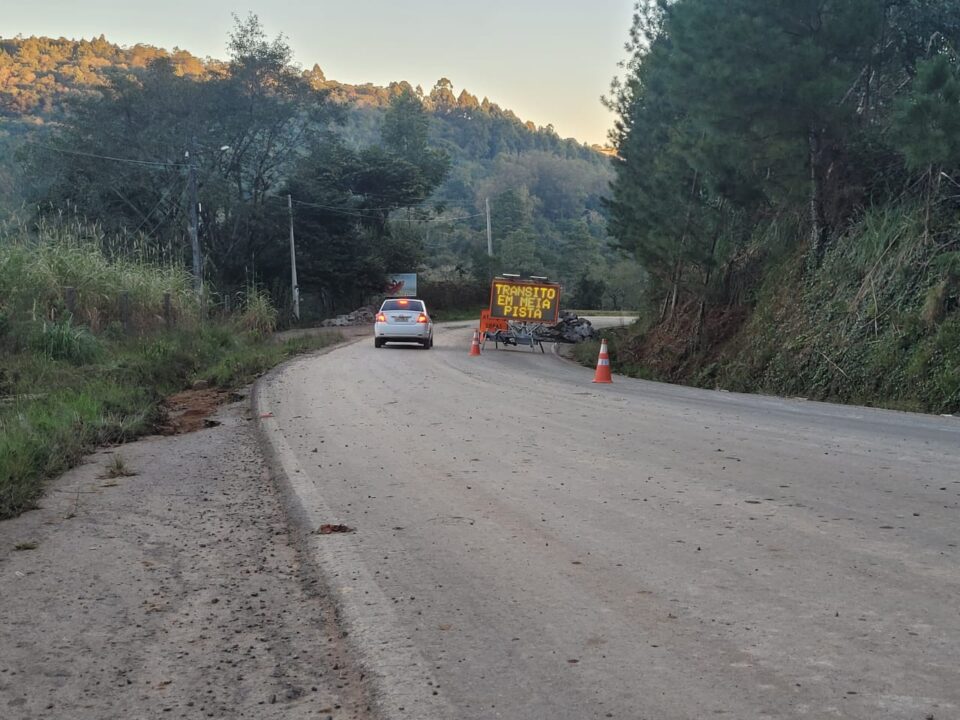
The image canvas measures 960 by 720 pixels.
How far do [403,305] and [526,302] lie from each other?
3929 mm

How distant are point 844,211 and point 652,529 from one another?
→ 15865 mm

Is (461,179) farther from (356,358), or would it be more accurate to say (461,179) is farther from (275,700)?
(275,700)

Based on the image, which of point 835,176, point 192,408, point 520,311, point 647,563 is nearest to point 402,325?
point 520,311

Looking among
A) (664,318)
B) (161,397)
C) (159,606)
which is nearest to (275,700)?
(159,606)

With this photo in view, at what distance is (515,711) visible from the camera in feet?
11.8

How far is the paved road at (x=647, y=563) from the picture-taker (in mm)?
3805

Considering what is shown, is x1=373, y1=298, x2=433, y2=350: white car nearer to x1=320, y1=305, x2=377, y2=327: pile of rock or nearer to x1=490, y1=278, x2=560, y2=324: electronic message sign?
x1=490, y1=278, x2=560, y2=324: electronic message sign

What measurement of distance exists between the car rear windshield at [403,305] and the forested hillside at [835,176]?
8749 millimetres

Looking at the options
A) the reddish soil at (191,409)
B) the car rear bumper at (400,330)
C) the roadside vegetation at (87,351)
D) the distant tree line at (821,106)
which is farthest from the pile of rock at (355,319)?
the reddish soil at (191,409)

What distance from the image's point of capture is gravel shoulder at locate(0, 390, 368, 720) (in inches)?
152

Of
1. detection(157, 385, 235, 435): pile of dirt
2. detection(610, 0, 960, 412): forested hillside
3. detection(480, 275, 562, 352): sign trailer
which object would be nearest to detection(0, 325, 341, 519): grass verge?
A: detection(157, 385, 235, 435): pile of dirt

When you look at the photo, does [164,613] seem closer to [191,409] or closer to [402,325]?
[191,409]

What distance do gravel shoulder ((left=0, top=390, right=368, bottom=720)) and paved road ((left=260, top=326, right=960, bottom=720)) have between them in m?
0.28

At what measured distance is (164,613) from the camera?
16.1ft
